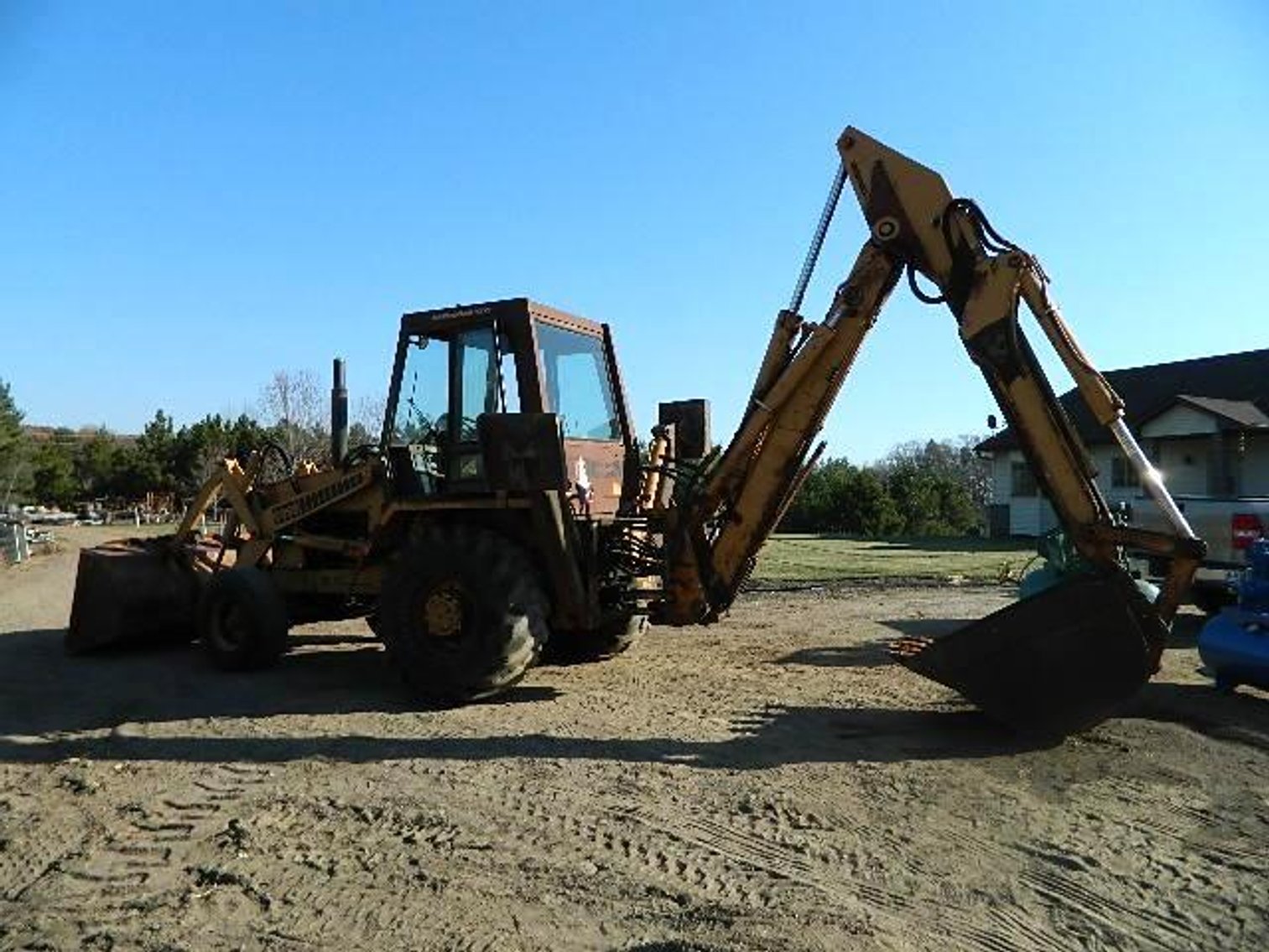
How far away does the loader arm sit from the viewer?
619 centimetres

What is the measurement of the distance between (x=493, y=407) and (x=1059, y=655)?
425 cm

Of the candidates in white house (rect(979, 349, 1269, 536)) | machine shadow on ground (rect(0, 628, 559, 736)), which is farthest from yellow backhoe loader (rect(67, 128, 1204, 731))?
white house (rect(979, 349, 1269, 536))

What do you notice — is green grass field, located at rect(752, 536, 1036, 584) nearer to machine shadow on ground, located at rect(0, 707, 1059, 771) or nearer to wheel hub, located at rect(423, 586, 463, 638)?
wheel hub, located at rect(423, 586, 463, 638)

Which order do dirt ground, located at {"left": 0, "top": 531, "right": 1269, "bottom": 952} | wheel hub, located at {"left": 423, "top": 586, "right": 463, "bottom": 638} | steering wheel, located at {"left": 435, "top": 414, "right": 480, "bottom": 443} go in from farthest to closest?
steering wheel, located at {"left": 435, "top": 414, "right": 480, "bottom": 443}, wheel hub, located at {"left": 423, "top": 586, "right": 463, "bottom": 638}, dirt ground, located at {"left": 0, "top": 531, "right": 1269, "bottom": 952}

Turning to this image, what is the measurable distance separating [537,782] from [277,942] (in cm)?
190

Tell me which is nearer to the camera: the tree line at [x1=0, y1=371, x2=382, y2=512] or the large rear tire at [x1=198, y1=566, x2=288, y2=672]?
the large rear tire at [x1=198, y1=566, x2=288, y2=672]

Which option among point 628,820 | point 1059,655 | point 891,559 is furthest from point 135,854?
point 891,559

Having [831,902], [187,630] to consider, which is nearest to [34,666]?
[187,630]

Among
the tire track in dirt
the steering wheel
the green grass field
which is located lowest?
the tire track in dirt

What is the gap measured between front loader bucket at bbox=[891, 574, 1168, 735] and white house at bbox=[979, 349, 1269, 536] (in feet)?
48.9

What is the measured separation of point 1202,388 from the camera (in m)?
27.5

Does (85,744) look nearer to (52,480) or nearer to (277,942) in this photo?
(277,942)

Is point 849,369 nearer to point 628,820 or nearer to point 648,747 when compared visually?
point 648,747

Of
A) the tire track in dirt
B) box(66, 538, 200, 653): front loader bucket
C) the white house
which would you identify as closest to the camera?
the tire track in dirt
